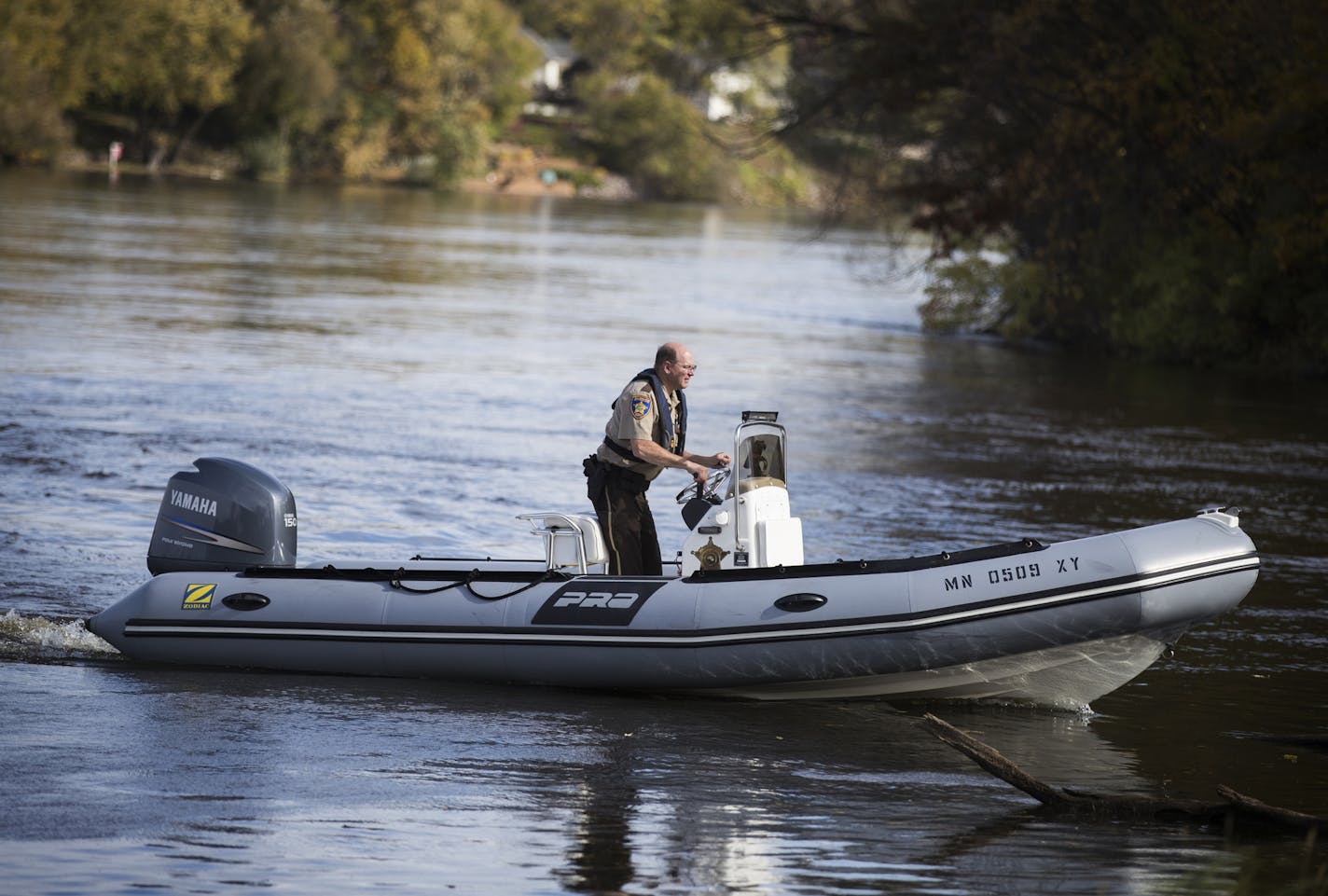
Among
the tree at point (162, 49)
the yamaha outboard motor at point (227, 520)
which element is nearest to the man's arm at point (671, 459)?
the yamaha outboard motor at point (227, 520)

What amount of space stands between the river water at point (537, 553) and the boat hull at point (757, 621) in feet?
0.57

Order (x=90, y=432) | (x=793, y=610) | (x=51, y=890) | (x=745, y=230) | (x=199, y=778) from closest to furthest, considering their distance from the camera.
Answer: (x=51, y=890) < (x=199, y=778) < (x=793, y=610) < (x=90, y=432) < (x=745, y=230)

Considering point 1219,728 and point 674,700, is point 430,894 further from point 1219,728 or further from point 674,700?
point 1219,728

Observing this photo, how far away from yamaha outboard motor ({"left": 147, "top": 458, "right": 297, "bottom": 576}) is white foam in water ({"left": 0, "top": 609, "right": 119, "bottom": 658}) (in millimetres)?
549

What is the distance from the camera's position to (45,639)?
9328 mm

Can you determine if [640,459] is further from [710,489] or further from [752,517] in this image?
[752,517]

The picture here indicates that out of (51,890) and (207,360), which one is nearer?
(51,890)

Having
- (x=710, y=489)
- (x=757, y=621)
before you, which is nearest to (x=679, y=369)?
(x=710, y=489)

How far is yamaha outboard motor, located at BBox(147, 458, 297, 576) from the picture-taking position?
30.3 ft

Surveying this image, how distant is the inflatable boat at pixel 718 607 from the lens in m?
8.30

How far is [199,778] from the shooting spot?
714 centimetres

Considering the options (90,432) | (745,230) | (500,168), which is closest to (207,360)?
(90,432)

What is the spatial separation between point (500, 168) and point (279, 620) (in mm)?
82246

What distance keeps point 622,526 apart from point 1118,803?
10.0ft
